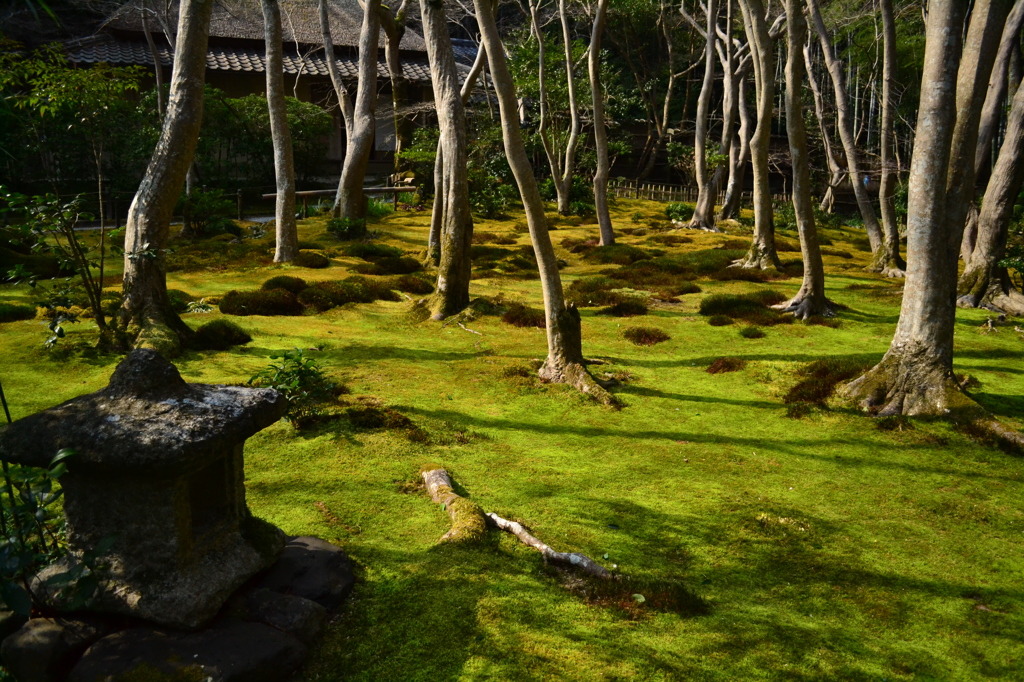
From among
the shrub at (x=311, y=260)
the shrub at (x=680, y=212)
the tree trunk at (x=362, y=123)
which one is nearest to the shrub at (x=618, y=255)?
the tree trunk at (x=362, y=123)

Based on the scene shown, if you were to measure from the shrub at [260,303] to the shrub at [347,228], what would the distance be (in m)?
6.19

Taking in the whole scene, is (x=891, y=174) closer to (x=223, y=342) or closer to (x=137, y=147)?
(x=223, y=342)

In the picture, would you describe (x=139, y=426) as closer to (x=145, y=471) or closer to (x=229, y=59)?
(x=145, y=471)

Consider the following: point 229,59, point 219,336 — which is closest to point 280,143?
point 219,336

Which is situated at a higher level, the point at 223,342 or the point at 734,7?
the point at 734,7

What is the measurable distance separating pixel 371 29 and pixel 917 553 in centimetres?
1652

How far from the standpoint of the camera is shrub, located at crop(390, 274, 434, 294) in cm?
1294

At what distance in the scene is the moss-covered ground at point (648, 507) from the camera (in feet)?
13.2

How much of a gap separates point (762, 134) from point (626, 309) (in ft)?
11.8

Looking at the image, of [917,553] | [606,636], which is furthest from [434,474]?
[917,553]

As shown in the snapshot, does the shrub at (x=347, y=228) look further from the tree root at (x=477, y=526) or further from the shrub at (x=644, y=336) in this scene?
the tree root at (x=477, y=526)

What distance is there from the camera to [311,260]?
14617 millimetres

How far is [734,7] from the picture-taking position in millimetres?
27438

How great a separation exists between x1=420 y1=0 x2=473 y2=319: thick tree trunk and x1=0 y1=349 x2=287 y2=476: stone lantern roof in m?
7.26
